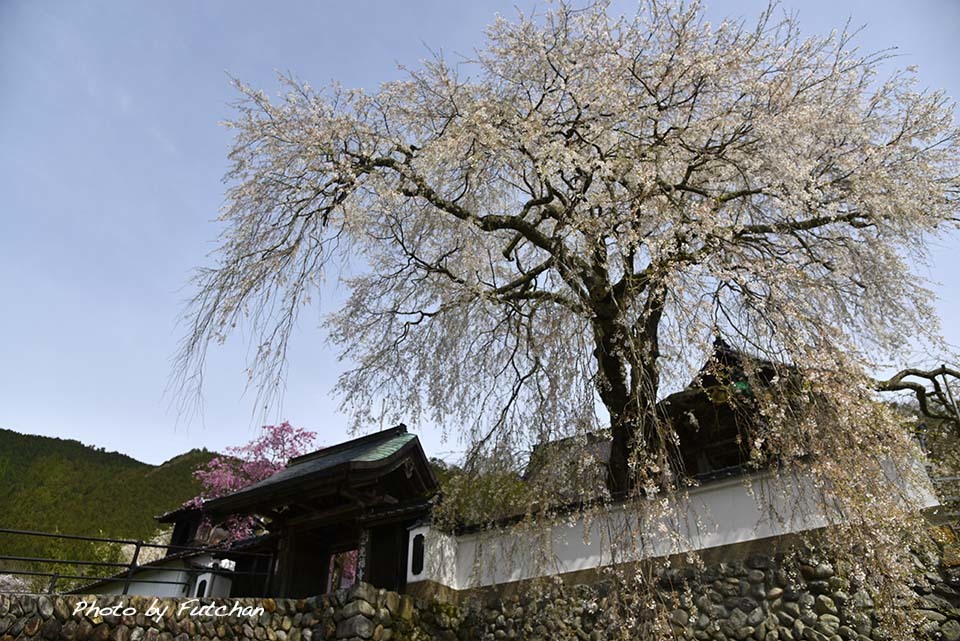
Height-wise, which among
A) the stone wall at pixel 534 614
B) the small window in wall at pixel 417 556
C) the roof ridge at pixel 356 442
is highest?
the roof ridge at pixel 356 442

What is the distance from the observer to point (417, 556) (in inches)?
259

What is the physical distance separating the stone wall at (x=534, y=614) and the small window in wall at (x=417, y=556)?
36 cm

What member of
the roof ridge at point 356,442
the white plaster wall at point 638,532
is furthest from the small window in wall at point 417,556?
the roof ridge at point 356,442

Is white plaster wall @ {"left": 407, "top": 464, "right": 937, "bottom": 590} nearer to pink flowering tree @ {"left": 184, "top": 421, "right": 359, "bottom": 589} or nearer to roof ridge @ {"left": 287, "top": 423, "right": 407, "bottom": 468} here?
roof ridge @ {"left": 287, "top": 423, "right": 407, "bottom": 468}

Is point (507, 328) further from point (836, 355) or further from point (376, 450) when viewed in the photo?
point (836, 355)

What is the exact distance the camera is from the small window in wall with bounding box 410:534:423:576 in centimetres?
649

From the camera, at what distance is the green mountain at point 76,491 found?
14.0m

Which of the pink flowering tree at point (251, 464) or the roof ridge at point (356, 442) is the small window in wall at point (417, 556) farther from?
the pink flowering tree at point (251, 464)

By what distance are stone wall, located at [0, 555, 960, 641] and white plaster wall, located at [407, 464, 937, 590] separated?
256 millimetres

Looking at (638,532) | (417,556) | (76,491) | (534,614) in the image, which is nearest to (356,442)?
(417,556)

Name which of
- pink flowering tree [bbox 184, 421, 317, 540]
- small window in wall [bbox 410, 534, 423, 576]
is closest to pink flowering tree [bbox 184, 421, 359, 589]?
pink flowering tree [bbox 184, 421, 317, 540]

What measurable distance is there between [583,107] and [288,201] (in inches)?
124

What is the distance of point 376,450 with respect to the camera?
8141 millimetres

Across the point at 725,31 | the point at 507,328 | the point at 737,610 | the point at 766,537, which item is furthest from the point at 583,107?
the point at 737,610
